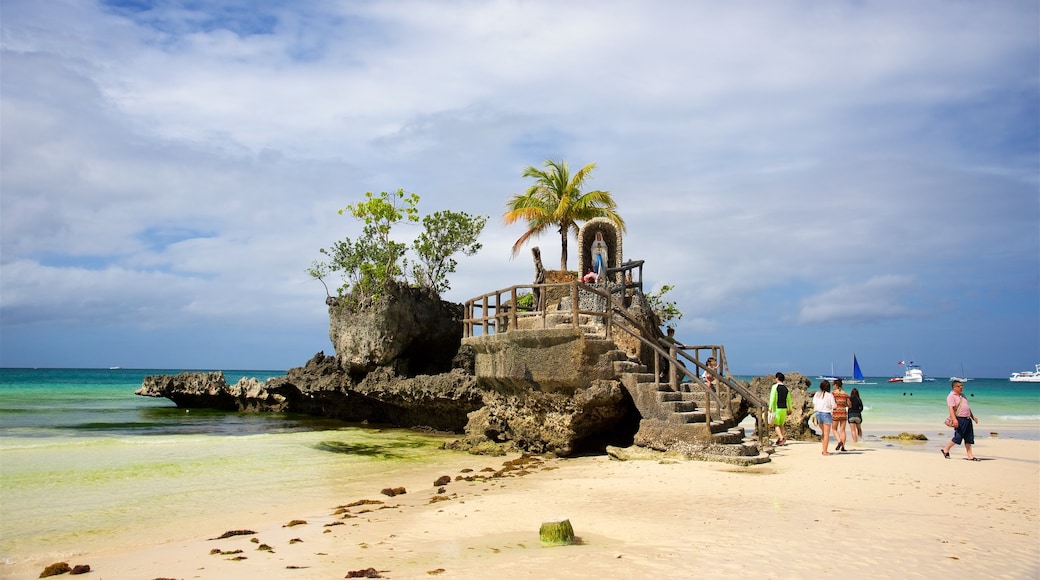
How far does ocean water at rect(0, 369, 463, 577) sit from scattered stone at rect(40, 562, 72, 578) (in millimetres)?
841

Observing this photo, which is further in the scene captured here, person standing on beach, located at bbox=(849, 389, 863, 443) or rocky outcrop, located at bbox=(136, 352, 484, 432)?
rocky outcrop, located at bbox=(136, 352, 484, 432)

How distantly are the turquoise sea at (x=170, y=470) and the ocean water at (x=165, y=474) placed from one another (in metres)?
0.03

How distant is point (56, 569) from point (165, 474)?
850 cm

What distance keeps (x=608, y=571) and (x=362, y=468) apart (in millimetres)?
10591

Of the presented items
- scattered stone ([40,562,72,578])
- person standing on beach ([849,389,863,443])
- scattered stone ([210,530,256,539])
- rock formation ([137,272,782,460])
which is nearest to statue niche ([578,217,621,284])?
rock formation ([137,272,782,460])

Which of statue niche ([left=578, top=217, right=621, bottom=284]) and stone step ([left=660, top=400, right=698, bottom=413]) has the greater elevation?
statue niche ([left=578, top=217, right=621, bottom=284])

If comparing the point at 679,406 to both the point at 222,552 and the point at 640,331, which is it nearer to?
the point at 640,331

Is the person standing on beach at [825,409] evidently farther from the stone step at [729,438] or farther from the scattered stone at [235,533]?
the scattered stone at [235,533]

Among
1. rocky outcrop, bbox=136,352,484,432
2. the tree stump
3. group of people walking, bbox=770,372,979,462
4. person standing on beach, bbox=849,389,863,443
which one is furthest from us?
rocky outcrop, bbox=136,352,484,432

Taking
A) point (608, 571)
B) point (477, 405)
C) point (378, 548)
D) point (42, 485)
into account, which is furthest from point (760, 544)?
point (477, 405)

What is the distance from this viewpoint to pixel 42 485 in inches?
560

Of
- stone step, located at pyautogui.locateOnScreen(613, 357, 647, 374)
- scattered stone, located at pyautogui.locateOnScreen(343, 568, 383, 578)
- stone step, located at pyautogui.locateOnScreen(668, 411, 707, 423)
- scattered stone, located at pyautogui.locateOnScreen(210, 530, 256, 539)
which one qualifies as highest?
stone step, located at pyautogui.locateOnScreen(613, 357, 647, 374)

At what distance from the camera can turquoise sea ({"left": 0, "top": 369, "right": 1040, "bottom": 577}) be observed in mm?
10336

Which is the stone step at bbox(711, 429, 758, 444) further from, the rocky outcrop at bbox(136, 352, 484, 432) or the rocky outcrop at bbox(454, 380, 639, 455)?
the rocky outcrop at bbox(136, 352, 484, 432)
